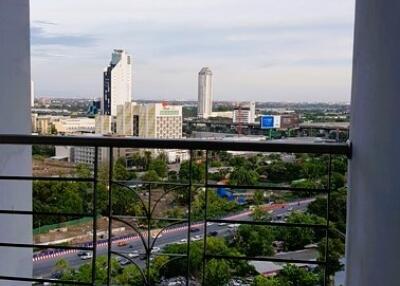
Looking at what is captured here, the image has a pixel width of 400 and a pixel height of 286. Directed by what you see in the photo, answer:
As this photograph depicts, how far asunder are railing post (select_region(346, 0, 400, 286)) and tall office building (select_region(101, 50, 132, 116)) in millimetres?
1234

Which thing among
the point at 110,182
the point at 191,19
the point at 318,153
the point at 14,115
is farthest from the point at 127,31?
the point at 318,153

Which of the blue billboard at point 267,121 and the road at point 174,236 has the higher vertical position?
the blue billboard at point 267,121

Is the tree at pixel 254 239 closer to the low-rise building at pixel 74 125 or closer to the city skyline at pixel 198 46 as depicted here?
the city skyline at pixel 198 46

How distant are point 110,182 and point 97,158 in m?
0.13

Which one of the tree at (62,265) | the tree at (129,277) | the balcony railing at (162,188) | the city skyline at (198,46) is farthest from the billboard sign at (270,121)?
the tree at (62,265)

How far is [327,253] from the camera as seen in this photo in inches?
89.8

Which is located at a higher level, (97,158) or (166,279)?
(97,158)

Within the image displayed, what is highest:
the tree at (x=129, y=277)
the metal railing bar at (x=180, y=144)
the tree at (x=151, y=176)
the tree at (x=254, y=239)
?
the metal railing bar at (x=180, y=144)

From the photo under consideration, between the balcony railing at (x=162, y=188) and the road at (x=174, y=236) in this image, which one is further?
the road at (x=174, y=236)

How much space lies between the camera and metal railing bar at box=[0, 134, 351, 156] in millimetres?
2125

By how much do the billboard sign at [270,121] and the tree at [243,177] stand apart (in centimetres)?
29

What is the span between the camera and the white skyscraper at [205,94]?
2.66m

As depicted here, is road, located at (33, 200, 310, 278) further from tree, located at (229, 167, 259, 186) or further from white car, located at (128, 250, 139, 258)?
tree, located at (229, 167, 259, 186)

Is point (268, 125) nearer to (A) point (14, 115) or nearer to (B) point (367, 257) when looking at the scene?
(B) point (367, 257)
